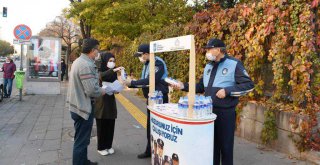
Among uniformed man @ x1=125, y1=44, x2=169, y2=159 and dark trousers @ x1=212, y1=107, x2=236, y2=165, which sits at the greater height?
uniformed man @ x1=125, y1=44, x2=169, y2=159

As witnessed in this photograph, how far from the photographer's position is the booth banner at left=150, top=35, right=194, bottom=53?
3.30 meters

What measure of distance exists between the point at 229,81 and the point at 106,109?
224 cm

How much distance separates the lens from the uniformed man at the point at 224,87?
346 cm

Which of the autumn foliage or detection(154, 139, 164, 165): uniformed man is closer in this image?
detection(154, 139, 164, 165): uniformed man

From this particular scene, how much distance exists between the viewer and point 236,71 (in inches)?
138

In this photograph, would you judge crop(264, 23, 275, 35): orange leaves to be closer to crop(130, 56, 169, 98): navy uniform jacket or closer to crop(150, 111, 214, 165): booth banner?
crop(130, 56, 169, 98): navy uniform jacket

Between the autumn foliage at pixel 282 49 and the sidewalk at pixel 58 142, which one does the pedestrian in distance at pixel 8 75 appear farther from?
the autumn foliage at pixel 282 49

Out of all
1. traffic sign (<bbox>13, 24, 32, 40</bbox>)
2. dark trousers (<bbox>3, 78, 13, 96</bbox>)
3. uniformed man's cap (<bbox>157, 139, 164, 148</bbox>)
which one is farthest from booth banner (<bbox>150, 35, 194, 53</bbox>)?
dark trousers (<bbox>3, 78, 13, 96</bbox>)

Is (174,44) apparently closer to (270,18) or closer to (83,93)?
(83,93)

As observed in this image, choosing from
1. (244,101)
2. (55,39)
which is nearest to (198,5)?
(55,39)

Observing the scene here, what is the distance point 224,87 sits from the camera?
3.50 m

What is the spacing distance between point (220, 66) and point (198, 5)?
2062 cm

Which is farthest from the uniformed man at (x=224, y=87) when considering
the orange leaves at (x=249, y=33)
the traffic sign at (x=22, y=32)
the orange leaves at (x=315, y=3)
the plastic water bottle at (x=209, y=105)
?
the traffic sign at (x=22, y=32)

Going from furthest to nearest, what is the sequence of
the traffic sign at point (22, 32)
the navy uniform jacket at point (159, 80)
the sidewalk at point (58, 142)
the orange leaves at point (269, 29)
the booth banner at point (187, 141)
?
1. the traffic sign at point (22, 32)
2. the orange leaves at point (269, 29)
3. the sidewalk at point (58, 142)
4. the navy uniform jacket at point (159, 80)
5. the booth banner at point (187, 141)
